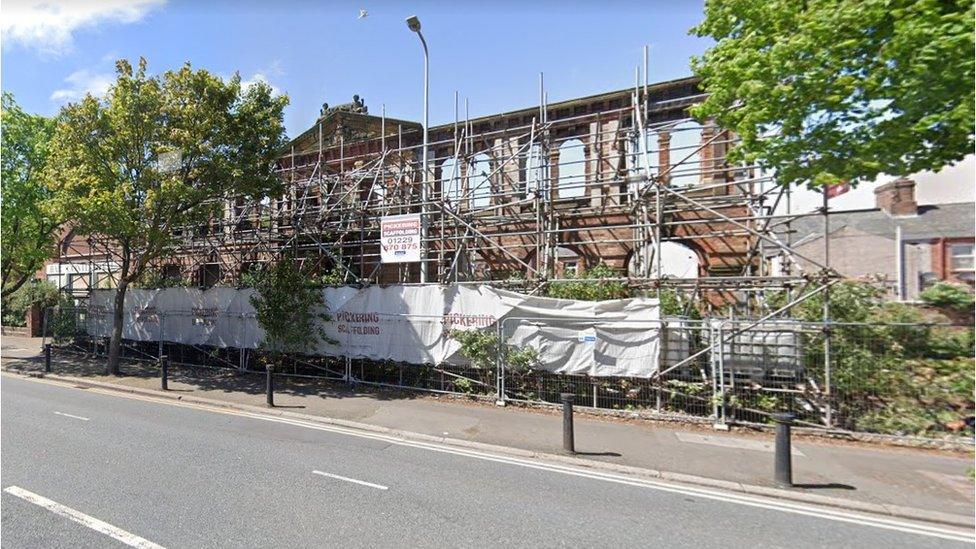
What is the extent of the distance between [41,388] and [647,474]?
15.0 metres

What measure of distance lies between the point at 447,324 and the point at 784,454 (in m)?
7.11

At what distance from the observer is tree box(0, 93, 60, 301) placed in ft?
52.7

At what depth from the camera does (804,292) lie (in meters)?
10.1

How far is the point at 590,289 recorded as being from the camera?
37.2 ft

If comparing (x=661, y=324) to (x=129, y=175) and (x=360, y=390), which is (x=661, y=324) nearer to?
(x=360, y=390)

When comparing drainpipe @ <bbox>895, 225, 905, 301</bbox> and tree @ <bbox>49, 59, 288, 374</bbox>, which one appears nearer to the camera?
tree @ <bbox>49, 59, 288, 374</bbox>

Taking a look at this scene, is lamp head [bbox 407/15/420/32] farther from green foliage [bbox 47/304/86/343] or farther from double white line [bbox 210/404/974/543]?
green foliage [bbox 47/304/86/343]

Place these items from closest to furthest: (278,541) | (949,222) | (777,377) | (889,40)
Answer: (278,541) < (889,40) < (777,377) < (949,222)

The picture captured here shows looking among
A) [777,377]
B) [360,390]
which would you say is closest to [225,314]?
[360,390]

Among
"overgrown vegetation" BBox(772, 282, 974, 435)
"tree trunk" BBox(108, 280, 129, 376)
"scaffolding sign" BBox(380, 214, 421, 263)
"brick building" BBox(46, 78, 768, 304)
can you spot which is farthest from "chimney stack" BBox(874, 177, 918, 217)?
"tree trunk" BBox(108, 280, 129, 376)

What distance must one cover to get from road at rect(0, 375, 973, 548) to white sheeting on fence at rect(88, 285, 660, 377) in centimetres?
334

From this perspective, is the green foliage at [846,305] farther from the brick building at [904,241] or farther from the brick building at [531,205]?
the brick building at [904,241]

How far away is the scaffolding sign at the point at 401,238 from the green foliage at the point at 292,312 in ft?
7.32

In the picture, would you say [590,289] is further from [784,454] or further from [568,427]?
[784,454]
